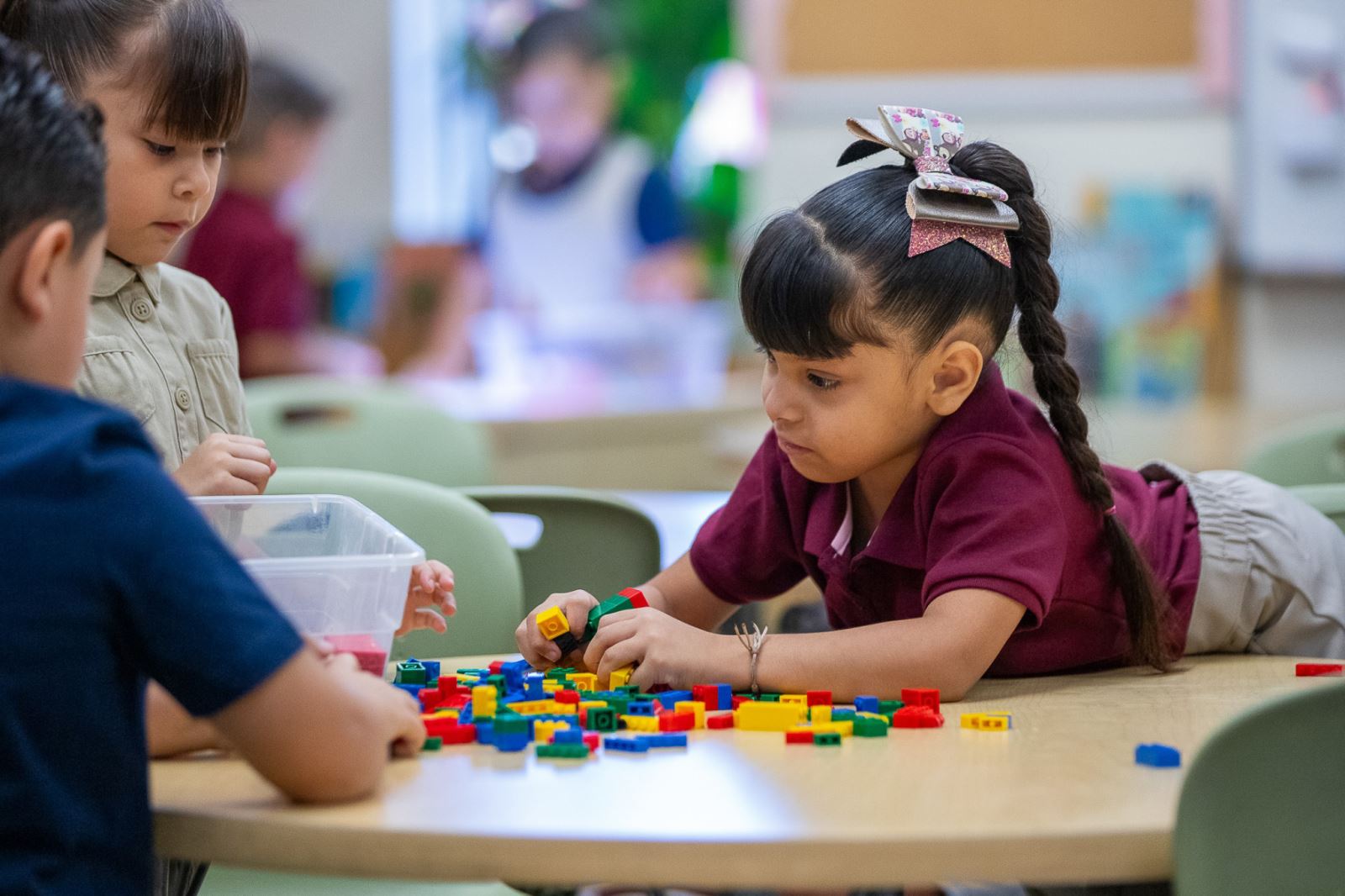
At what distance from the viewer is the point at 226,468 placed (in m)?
1.14

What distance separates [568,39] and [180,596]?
14.0 feet

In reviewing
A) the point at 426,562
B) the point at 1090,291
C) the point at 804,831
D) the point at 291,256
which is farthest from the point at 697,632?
the point at 1090,291

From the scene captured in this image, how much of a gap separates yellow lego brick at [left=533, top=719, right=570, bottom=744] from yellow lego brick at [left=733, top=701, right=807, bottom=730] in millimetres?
123

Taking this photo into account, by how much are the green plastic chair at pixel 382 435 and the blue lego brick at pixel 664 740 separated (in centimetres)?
142

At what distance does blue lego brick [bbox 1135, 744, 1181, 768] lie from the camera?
89 centimetres

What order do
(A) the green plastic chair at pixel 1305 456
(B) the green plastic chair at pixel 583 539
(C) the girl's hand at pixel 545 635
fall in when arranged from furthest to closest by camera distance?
(A) the green plastic chair at pixel 1305 456, (B) the green plastic chair at pixel 583 539, (C) the girl's hand at pixel 545 635

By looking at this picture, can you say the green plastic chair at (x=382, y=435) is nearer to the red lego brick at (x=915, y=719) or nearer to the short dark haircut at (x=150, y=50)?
the short dark haircut at (x=150, y=50)

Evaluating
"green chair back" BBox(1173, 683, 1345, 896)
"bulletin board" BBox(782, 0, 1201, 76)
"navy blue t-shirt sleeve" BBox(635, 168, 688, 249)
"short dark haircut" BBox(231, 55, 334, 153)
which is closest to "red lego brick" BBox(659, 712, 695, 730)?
"green chair back" BBox(1173, 683, 1345, 896)

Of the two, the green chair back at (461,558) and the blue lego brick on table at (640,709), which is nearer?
the blue lego brick on table at (640,709)

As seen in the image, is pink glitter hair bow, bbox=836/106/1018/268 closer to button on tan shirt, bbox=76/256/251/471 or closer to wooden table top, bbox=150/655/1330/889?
wooden table top, bbox=150/655/1330/889

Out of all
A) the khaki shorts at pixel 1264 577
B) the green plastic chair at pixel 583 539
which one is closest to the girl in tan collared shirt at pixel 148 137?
the green plastic chair at pixel 583 539

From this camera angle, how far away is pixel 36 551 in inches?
29.2

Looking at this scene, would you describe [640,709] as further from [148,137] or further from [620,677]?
[148,137]

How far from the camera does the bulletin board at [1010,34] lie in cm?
396
